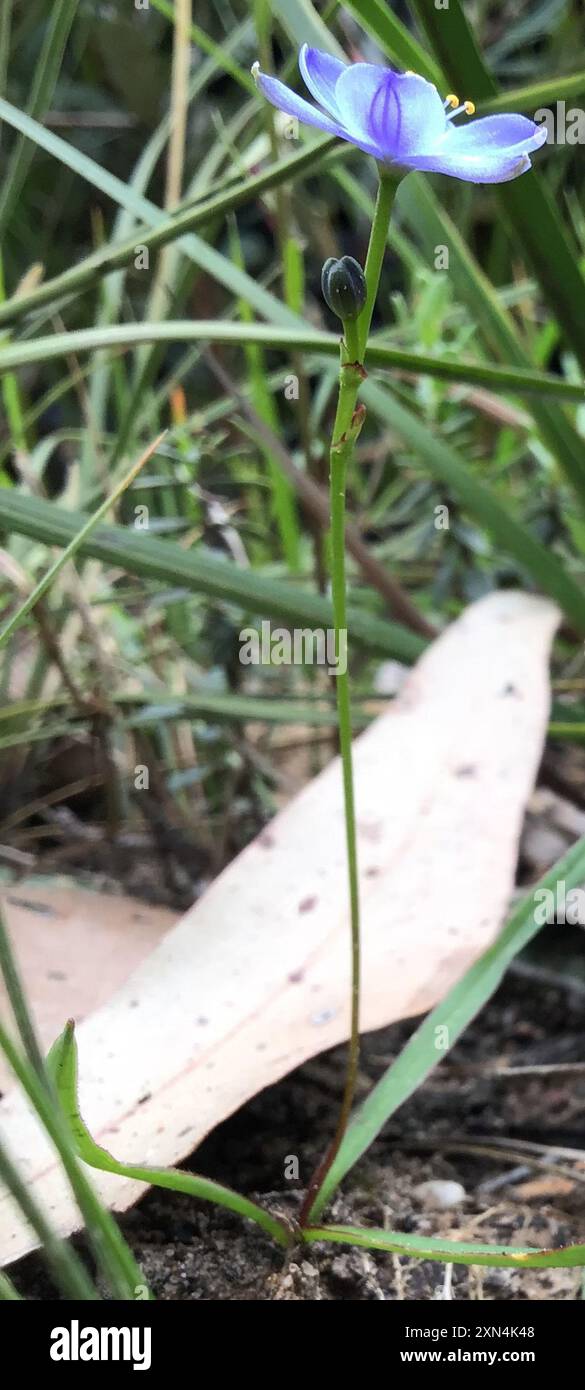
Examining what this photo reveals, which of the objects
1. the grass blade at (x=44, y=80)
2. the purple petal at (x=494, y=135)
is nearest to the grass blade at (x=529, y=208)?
the grass blade at (x=44, y=80)

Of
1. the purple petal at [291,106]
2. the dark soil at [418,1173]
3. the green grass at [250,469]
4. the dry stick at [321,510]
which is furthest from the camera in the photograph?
the dry stick at [321,510]

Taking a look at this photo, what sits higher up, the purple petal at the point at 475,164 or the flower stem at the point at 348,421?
the purple petal at the point at 475,164

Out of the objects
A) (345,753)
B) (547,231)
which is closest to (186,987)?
(345,753)

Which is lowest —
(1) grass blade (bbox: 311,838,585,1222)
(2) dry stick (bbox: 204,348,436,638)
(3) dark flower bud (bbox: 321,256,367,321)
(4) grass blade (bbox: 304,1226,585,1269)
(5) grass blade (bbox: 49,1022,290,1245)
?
(4) grass blade (bbox: 304,1226,585,1269)

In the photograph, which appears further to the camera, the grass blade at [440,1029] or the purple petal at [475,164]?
the grass blade at [440,1029]

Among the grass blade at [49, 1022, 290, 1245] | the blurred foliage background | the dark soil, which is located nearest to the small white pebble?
the dark soil

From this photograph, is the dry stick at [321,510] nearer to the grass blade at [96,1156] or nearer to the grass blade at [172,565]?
the grass blade at [172,565]

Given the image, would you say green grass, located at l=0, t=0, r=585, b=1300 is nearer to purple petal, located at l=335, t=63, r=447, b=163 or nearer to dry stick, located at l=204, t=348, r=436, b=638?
dry stick, located at l=204, t=348, r=436, b=638
